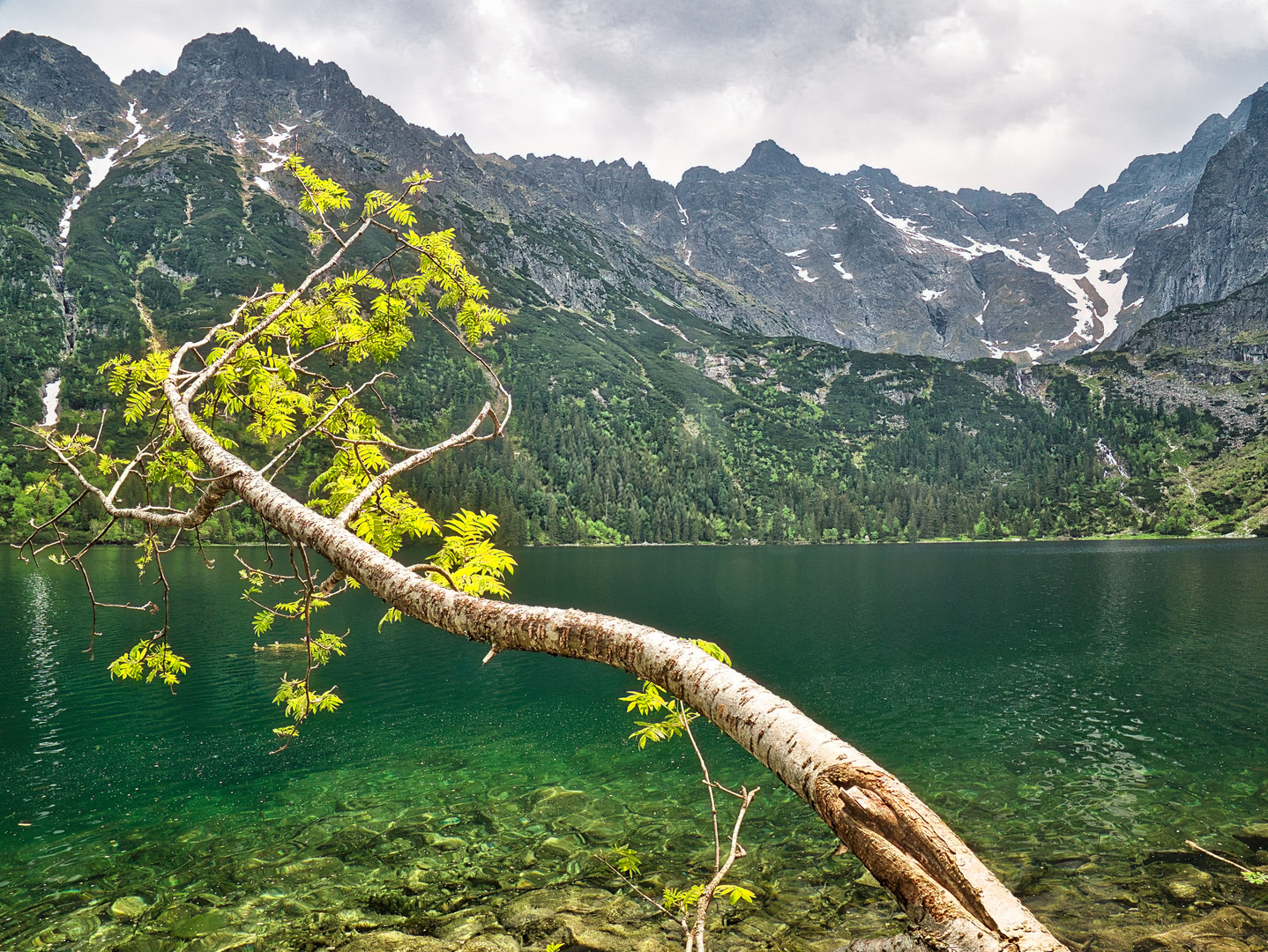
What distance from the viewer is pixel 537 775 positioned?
2041 centimetres

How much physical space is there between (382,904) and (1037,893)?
13283 millimetres

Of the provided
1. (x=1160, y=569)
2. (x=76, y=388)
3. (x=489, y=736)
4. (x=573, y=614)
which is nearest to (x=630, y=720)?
(x=489, y=736)

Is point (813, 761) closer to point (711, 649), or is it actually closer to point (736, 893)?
point (711, 649)

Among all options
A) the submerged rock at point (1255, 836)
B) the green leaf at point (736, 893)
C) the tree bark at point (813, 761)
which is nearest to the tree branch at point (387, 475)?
the tree bark at point (813, 761)

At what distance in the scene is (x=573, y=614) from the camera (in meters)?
2.87

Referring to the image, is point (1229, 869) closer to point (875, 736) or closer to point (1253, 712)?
point (875, 736)

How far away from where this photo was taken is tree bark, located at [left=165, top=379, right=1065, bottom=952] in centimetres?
191

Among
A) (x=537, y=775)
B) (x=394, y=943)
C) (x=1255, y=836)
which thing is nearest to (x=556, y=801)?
(x=537, y=775)

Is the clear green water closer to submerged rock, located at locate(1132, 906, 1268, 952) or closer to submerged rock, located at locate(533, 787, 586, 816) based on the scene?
submerged rock, located at locate(533, 787, 586, 816)

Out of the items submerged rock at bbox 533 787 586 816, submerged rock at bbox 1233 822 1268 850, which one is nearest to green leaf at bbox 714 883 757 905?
submerged rock at bbox 533 787 586 816

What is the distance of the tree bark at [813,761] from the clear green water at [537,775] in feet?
38.5

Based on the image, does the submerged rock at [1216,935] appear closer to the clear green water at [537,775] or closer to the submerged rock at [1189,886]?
the clear green water at [537,775]

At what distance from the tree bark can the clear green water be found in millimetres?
11732

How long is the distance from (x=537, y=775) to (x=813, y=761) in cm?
2046
